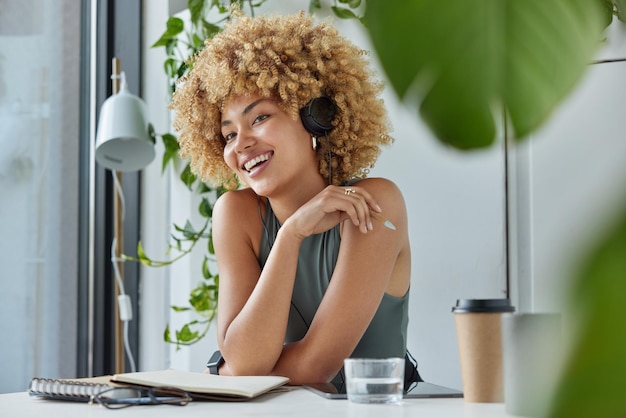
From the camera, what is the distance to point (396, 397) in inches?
38.6

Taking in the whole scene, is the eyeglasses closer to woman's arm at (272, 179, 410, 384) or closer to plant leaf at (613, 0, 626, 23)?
woman's arm at (272, 179, 410, 384)

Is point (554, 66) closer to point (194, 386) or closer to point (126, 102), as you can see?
point (194, 386)

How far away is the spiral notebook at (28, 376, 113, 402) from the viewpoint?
3.39 feet

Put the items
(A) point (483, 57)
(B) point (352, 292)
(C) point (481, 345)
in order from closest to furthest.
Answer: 1. (A) point (483, 57)
2. (C) point (481, 345)
3. (B) point (352, 292)

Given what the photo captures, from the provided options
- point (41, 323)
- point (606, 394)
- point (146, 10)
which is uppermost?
point (146, 10)

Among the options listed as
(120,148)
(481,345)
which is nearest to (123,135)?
(120,148)

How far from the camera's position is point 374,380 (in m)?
0.97

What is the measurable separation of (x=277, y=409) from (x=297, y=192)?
2.74 feet

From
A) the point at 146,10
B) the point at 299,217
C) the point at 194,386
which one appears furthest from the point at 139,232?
the point at 194,386

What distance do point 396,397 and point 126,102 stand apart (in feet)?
5.66

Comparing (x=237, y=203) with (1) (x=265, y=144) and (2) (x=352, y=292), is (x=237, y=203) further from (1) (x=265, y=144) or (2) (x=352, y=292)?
(2) (x=352, y=292)

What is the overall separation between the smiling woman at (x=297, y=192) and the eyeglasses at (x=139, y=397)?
1.44 ft

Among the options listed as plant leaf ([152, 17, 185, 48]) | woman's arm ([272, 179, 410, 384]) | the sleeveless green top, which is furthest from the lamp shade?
woman's arm ([272, 179, 410, 384])

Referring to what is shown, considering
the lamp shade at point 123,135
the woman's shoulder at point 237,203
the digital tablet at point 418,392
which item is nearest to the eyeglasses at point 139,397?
the digital tablet at point 418,392
